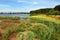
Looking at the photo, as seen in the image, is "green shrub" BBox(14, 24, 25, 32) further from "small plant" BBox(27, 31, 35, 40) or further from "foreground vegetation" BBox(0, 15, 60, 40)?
"small plant" BBox(27, 31, 35, 40)

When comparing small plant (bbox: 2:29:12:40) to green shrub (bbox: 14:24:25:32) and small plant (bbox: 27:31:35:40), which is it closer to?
green shrub (bbox: 14:24:25:32)

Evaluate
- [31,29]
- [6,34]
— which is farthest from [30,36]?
[6,34]

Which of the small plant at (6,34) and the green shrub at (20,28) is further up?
the green shrub at (20,28)

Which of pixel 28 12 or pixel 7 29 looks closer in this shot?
pixel 7 29

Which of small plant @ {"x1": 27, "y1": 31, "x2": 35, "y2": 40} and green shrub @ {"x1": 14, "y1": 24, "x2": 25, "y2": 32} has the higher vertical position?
green shrub @ {"x1": 14, "y1": 24, "x2": 25, "y2": 32}

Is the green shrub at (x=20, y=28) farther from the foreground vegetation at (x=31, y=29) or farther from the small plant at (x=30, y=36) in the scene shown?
the small plant at (x=30, y=36)

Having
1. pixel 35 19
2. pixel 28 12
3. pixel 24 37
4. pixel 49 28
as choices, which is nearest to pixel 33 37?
pixel 24 37

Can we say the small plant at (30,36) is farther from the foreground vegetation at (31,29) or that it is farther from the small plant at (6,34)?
the small plant at (6,34)

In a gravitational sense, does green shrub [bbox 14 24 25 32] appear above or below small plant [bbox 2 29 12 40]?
above

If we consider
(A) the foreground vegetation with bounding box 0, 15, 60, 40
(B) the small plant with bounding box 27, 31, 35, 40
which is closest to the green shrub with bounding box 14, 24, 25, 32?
(A) the foreground vegetation with bounding box 0, 15, 60, 40

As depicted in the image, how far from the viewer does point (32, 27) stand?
1.50 meters

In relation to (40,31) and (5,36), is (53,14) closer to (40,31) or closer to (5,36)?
(40,31)

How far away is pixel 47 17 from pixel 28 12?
0.26 m

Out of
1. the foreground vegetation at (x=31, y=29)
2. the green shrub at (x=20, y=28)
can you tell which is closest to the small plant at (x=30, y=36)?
the foreground vegetation at (x=31, y=29)
